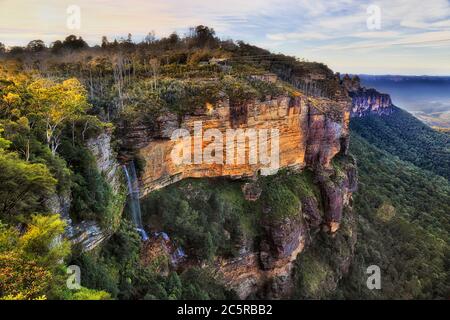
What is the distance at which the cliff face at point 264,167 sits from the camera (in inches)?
1224

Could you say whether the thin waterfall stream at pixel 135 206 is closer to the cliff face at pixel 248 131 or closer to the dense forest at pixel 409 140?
the cliff face at pixel 248 131

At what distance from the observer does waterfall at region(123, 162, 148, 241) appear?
93.1ft

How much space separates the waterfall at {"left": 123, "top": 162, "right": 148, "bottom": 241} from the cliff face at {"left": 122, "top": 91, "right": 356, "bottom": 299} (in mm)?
801

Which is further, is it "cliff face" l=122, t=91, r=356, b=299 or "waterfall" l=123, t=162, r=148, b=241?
"cliff face" l=122, t=91, r=356, b=299

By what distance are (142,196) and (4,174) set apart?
55.5ft

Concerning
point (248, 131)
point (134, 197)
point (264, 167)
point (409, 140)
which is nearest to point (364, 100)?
point (409, 140)

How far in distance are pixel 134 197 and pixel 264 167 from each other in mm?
15288

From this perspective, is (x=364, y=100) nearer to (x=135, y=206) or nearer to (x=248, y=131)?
(x=248, y=131)

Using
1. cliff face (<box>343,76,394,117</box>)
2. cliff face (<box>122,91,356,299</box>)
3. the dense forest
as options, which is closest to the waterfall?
cliff face (<box>122,91,356,299</box>)

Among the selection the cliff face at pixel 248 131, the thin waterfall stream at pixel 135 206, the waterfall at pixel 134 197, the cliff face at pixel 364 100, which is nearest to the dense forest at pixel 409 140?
the cliff face at pixel 364 100

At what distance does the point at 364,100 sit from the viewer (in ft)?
336

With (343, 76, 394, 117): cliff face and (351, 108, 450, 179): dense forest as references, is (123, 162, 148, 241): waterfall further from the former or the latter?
(343, 76, 394, 117): cliff face

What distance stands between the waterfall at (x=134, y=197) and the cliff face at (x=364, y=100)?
252 ft

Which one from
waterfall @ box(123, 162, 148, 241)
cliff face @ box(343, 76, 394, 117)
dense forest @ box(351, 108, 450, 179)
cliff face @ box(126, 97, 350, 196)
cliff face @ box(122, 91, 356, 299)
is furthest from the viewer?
cliff face @ box(343, 76, 394, 117)
